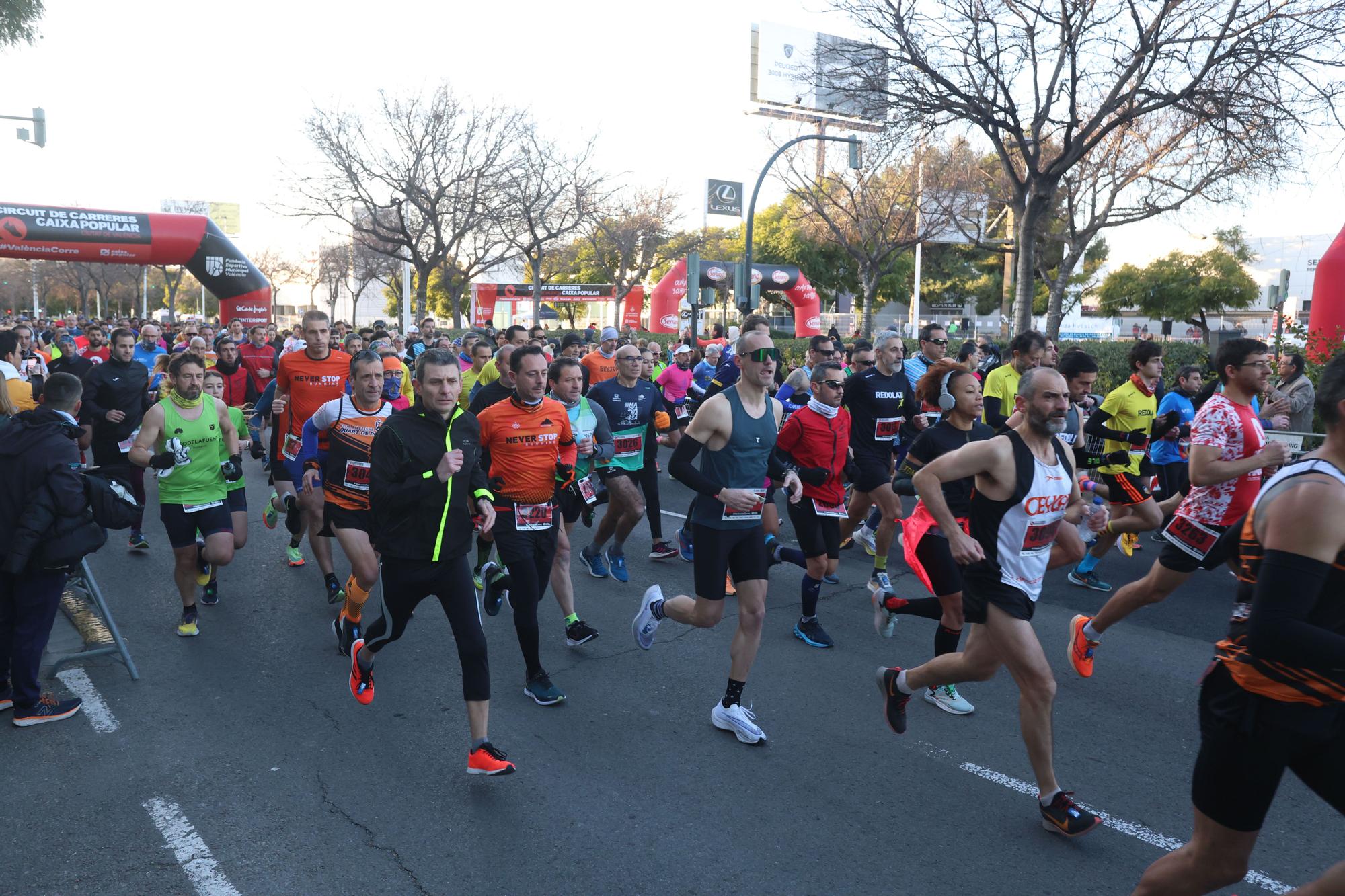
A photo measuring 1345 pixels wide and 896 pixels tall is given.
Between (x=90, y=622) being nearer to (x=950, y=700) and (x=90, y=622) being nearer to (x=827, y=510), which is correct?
(x=827, y=510)

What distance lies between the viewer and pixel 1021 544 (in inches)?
151

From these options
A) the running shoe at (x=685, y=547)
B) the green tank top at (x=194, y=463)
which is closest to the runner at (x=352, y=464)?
the green tank top at (x=194, y=463)

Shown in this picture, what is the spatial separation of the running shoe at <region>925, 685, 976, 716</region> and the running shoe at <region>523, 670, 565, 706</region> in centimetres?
194

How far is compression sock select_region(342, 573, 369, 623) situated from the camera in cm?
554

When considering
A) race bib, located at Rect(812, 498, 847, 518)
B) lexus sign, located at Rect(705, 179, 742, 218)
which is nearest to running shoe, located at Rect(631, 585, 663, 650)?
race bib, located at Rect(812, 498, 847, 518)

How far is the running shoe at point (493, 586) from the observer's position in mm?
4863

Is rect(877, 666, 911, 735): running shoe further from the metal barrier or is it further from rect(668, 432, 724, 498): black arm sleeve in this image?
the metal barrier

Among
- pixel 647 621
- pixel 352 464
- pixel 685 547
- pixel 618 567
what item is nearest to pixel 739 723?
pixel 647 621

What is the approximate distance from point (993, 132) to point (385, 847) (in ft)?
51.2

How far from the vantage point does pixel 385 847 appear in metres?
3.74

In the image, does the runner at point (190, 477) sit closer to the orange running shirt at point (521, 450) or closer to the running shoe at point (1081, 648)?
the orange running shirt at point (521, 450)

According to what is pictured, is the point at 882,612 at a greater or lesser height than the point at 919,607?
lesser

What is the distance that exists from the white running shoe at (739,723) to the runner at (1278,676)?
2220mm

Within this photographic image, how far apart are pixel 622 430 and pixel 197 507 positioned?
320 centimetres
